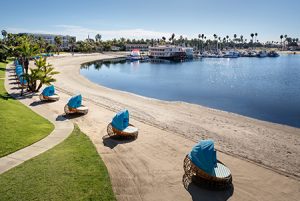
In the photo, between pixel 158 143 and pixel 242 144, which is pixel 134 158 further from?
pixel 242 144

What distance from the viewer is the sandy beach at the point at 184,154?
36.5ft

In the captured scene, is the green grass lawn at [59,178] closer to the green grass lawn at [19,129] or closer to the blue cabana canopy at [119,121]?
the green grass lawn at [19,129]

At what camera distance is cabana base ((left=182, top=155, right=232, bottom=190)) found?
1131cm

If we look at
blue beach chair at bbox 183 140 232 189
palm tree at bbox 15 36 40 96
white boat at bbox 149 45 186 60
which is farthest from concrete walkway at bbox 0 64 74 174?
white boat at bbox 149 45 186 60

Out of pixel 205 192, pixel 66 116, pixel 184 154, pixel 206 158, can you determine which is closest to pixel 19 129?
pixel 66 116

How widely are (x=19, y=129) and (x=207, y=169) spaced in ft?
39.9

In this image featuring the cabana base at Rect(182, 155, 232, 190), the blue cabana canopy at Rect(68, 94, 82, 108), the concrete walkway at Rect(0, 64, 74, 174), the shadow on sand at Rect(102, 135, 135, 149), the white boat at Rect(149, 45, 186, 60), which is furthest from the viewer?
the white boat at Rect(149, 45, 186, 60)

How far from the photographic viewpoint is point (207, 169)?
1144 cm

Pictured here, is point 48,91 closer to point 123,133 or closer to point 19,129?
point 19,129

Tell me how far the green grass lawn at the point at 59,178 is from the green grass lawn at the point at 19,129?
6.92 ft

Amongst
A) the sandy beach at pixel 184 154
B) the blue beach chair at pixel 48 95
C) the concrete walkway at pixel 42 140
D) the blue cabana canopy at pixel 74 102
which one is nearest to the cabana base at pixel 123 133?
the sandy beach at pixel 184 154

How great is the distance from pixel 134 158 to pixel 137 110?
1238 centimetres

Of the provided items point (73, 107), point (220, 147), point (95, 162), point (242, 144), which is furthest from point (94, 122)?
point (242, 144)

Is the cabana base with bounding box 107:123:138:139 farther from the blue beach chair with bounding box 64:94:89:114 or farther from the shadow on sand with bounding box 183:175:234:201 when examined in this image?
the shadow on sand with bounding box 183:175:234:201
